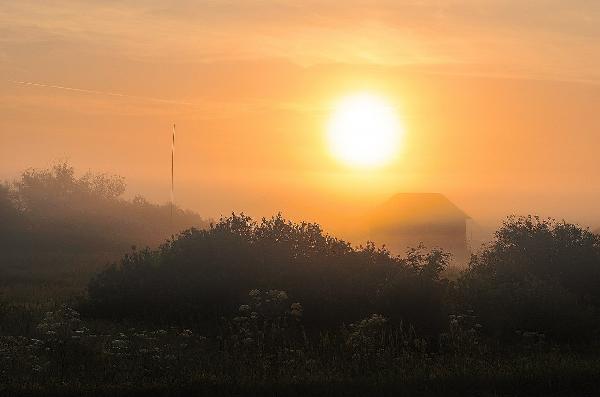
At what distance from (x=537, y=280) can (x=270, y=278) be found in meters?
7.95

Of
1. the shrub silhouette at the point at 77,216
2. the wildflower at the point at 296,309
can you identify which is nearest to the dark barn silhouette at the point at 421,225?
the shrub silhouette at the point at 77,216

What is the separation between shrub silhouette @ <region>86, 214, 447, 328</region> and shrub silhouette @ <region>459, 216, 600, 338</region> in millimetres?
1474

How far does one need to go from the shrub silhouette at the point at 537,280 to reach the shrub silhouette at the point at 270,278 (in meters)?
1.47

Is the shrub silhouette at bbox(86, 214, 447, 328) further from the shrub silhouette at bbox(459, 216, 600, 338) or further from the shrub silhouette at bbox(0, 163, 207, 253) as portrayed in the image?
the shrub silhouette at bbox(0, 163, 207, 253)

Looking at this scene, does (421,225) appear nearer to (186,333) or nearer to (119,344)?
(186,333)

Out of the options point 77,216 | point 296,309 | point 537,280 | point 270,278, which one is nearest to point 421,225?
point 77,216

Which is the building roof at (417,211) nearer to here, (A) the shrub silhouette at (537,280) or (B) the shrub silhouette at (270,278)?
(A) the shrub silhouette at (537,280)

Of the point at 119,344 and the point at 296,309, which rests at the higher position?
the point at 296,309

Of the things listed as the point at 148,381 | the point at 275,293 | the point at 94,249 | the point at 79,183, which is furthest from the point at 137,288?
the point at 79,183

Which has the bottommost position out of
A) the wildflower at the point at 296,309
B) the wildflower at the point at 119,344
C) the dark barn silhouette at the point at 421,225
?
the wildflower at the point at 119,344

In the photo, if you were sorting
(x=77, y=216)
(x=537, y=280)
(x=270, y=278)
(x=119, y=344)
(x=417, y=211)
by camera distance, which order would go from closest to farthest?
(x=119, y=344) → (x=537, y=280) → (x=270, y=278) → (x=77, y=216) → (x=417, y=211)

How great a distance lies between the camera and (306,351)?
17.9 m

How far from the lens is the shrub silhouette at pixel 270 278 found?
21922 millimetres

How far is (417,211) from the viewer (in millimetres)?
93312
